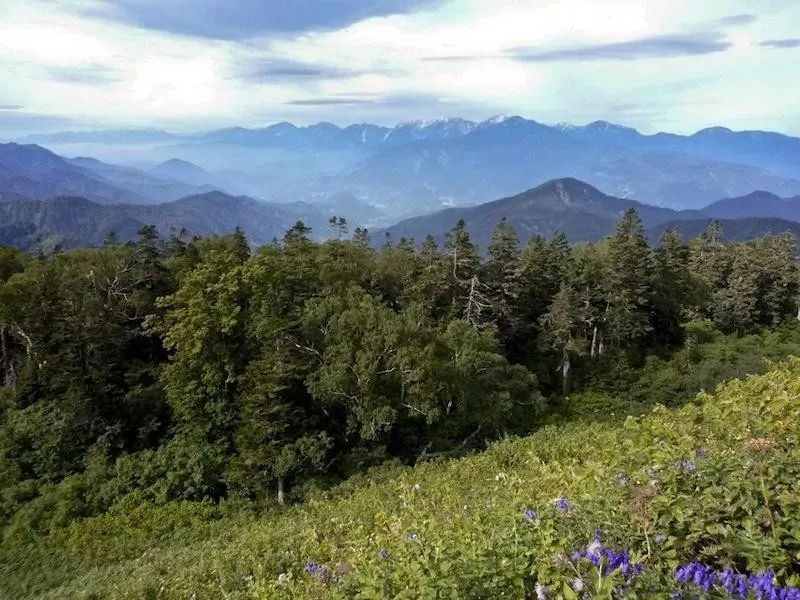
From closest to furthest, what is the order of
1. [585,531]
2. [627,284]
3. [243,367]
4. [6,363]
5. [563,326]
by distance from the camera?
1. [585,531]
2. [243,367]
3. [6,363]
4. [563,326]
5. [627,284]

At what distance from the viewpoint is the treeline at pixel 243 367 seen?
82.2ft

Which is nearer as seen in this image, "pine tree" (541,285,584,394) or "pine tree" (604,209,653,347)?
"pine tree" (541,285,584,394)

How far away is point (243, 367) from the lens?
Answer: 2761 cm

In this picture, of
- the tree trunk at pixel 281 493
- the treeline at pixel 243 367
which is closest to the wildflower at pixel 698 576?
the treeline at pixel 243 367

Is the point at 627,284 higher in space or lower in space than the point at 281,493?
higher

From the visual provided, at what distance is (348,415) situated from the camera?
1021 inches

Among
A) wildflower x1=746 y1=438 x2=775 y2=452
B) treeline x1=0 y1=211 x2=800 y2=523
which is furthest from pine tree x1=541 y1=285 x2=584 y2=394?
wildflower x1=746 y1=438 x2=775 y2=452

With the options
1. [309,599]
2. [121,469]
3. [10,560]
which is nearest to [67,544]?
[10,560]

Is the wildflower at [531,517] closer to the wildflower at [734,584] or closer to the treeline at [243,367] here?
the wildflower at [734,584]

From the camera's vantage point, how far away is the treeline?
2505 centimetres

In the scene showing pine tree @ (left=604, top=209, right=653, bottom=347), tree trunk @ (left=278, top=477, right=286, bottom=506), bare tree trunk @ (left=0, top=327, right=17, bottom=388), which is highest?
pine tree @ (left=604, top=209, right=653, bottom=347)

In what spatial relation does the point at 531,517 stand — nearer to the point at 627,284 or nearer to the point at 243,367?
the point at 243,367

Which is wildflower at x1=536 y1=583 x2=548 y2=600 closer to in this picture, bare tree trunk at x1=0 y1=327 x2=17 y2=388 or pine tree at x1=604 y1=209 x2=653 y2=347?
bare tree trunk at x1=0 y1=327 x2=17 y2=388

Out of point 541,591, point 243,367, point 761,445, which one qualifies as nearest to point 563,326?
point 243,367
